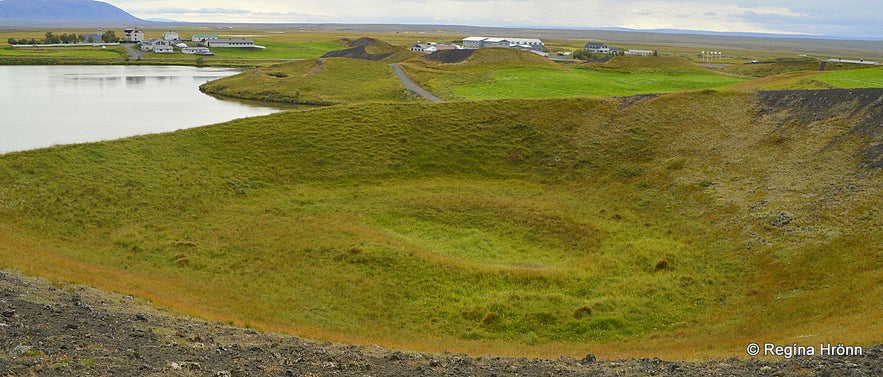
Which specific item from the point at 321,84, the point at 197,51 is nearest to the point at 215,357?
the point at 321,84

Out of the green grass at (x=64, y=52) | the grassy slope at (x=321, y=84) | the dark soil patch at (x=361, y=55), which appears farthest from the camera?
the green grass at (x=64, y=52)

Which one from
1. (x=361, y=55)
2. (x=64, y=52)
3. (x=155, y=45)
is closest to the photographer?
(x=361, y=55)

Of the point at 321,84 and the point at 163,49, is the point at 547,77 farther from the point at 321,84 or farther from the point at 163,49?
the point at 163,49

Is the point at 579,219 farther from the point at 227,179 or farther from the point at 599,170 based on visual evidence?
the point at 227,179

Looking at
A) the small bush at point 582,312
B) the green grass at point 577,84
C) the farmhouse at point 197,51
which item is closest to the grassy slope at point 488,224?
the small bush at point 582,312

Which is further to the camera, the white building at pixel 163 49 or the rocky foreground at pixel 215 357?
the white building at pixel 163 49

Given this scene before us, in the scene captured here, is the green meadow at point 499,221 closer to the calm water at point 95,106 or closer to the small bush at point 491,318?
the small bush at point 491,318

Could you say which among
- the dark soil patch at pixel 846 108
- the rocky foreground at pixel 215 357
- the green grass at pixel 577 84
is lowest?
the rocky foreground at pixel 215 357
